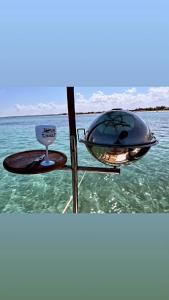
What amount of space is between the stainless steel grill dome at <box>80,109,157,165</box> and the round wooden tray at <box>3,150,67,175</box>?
0.33ft

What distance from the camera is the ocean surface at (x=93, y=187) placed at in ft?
9.96

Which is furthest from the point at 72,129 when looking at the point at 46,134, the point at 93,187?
the point at 93,187

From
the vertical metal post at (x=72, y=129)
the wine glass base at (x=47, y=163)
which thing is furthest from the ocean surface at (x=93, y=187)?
the wine glass base at (x=47, y=163)

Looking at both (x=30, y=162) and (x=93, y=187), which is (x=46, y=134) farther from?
(x=93, y=187)

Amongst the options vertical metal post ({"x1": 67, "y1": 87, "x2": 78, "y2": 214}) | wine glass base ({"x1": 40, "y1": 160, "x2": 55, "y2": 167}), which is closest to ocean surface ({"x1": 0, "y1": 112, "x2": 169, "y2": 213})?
vertical metal post ({"x1": 67, "y1": 87, "x2": 78, "y2": 214})

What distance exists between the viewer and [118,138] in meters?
0.70

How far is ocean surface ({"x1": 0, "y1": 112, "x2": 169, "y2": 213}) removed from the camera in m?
3.04

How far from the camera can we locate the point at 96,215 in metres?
1.08

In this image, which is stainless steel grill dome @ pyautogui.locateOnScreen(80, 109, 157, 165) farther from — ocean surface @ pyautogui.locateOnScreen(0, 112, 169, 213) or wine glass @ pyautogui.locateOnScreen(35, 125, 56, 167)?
ocean surface @ pyautogui.locateOnScreen(0, 112, 169, 213)

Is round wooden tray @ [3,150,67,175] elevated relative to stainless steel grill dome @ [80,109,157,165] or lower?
lower
